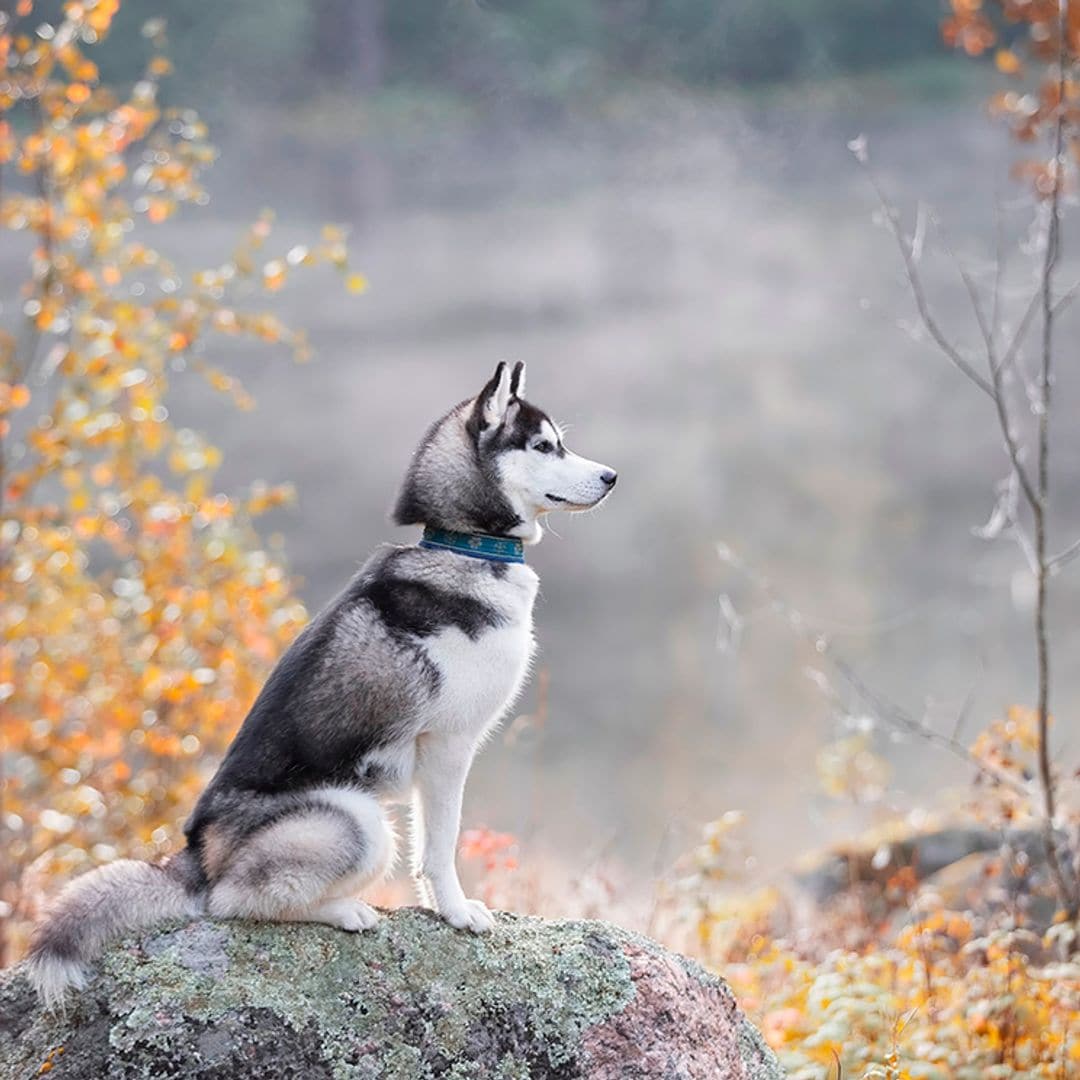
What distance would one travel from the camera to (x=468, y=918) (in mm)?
3338

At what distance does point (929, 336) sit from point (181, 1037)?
3712 mm

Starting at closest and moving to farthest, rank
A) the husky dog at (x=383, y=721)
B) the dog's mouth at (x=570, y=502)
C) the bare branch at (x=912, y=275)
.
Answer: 1. the husky dog at (x=383, y=721)
2. the dog's mouth at (x=570, y=502)
3. the bare branch at (x=912, y=275)

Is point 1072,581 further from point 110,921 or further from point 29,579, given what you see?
point 110,921

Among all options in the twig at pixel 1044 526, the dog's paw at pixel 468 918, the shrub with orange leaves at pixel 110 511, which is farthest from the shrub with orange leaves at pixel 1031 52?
the dog's paw at pixel 468 918

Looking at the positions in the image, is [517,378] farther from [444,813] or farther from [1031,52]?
[1031,52]

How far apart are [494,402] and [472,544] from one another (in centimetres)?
37

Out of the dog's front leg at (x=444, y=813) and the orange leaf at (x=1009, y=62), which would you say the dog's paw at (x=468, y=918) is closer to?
the dog's front leg at (x=444, y=813)

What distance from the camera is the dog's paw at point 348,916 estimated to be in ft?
10.6

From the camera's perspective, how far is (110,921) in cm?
317

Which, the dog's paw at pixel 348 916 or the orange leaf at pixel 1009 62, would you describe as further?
the orange leaf at pixel 1009 62

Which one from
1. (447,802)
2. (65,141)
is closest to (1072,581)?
(65,141)

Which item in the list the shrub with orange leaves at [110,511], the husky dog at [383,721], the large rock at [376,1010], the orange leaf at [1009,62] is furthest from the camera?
the orange leaf at [1009,62]

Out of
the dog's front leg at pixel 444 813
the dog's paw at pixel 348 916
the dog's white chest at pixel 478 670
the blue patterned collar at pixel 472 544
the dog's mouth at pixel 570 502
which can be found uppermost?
the dog's mouth at pixel 570 502

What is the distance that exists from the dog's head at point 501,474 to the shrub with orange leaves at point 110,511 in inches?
114
